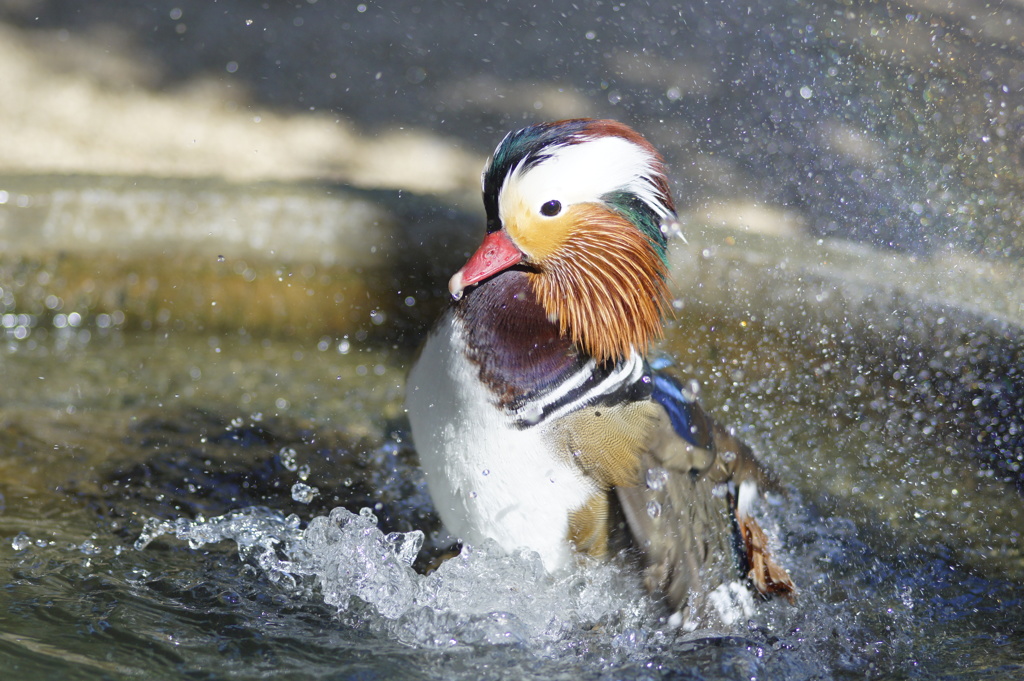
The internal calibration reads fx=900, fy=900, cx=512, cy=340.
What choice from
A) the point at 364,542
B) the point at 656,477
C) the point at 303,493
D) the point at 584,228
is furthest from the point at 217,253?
the point at 656,477

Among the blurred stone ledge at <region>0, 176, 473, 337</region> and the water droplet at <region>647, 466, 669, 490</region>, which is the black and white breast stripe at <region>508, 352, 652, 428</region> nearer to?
the water droplet at <region>647, 466, 669, 490</region>

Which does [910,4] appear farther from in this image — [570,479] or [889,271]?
[570,479]

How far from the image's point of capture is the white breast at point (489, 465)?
6.12ft

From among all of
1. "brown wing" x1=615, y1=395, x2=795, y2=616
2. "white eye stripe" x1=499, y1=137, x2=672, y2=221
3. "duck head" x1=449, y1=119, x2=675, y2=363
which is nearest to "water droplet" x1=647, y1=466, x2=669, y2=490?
"brown wing" x1=615, y1=395, x2=795, y2=616

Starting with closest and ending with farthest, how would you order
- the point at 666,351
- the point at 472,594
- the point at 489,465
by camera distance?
the point at 489,465 < the point at 472,594 < the point at 666,351

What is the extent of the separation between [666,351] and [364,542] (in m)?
1.34

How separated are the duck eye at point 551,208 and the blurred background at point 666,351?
2.85 ft

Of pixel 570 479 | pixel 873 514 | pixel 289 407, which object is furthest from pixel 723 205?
pixel 570 479

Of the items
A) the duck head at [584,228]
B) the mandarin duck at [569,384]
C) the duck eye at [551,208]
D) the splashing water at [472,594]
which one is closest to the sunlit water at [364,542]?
the splashing water at [472,594]

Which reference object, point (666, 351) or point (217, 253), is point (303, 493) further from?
point (666, 351)

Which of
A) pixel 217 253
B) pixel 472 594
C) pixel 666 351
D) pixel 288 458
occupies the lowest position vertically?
pixel 472 594

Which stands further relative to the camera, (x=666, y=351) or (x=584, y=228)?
(x=666, y=351)

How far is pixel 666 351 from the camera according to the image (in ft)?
9.96

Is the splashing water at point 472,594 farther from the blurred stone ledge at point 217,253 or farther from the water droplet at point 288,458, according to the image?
the blurred stone ledge at point 217,253
